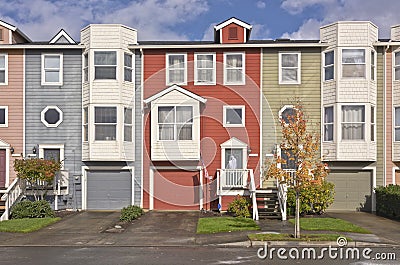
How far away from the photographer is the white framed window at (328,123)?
29.0m

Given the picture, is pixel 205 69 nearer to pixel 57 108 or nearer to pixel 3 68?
pixel 57 108

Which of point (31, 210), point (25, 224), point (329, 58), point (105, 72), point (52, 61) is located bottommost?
point (25, 224)

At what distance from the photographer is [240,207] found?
26.2 meters

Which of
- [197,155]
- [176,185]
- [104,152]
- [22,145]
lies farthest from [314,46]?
[22,145]

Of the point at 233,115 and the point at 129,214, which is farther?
the point at 233,115

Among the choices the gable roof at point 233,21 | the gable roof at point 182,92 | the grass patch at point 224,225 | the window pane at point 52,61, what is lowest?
the grass patch at point 224,225

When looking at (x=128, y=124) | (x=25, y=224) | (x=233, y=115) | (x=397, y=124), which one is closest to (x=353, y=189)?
(x=397, y=124)

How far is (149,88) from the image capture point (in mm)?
30016

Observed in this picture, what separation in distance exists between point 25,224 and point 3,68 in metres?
10.3

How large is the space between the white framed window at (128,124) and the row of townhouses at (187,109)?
64 millimetres

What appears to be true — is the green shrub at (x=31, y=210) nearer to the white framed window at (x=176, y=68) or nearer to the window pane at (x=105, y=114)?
the window pane at (x=105, y=114)

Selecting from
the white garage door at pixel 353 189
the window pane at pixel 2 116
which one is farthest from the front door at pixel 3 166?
the white garage door at pixel 353 189

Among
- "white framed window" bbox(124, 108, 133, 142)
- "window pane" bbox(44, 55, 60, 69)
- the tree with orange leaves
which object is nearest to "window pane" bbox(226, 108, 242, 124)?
"white framed window" bbox(124, 108, 133, 142)

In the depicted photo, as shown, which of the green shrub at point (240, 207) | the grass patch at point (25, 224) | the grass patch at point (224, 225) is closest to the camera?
the grass patch at point (224, 225)
